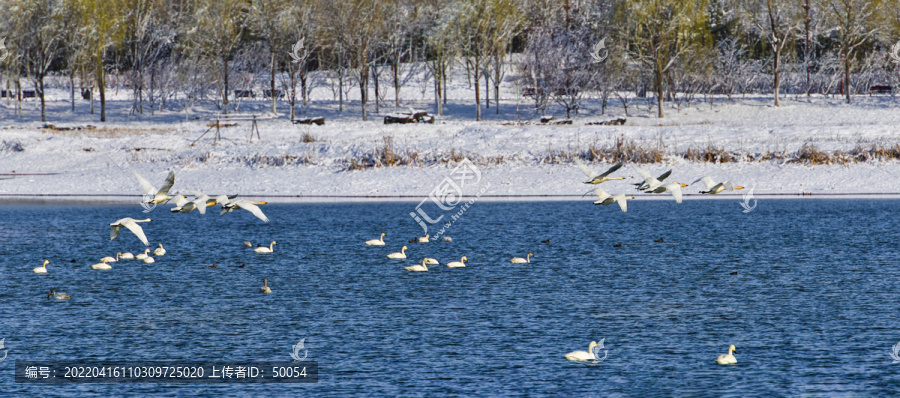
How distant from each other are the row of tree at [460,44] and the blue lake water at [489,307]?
56.8 meters

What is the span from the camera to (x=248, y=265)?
90.0 ft

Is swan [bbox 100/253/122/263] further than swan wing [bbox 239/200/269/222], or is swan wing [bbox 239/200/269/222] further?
swan [bbox 100/253/122/263]

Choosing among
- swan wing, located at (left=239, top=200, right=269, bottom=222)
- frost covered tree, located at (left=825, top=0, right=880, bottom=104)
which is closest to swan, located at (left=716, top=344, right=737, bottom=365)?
swan wing, located at (left=239, top=200, right=269, bottom=222)

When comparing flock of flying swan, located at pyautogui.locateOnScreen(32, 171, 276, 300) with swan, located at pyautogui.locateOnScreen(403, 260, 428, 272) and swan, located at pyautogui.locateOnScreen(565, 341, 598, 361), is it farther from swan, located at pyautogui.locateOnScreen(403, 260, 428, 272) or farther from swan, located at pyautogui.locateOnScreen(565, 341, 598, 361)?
swan, located at pyautogui.locateOnScreen(565, 341, 598, 361)

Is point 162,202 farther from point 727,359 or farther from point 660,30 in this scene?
point 660,30

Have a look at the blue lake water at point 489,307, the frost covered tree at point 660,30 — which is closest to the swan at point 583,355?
the blue lake water at point 489,307

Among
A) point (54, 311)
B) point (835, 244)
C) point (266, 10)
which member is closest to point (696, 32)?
point (266, 10)

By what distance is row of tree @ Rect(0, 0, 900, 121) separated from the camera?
93000 mm

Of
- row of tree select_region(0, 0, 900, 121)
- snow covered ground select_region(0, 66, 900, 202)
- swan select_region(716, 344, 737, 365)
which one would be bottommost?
swan select_region(716, 344, 737, 365)

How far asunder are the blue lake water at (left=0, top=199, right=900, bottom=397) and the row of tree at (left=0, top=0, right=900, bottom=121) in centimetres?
5684

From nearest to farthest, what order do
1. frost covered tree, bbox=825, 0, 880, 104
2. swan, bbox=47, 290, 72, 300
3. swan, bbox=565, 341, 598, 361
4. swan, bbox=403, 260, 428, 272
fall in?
swan, bbox=565, 341, 598, 361 < swan, bbox=47, 290, 72, 300 < swan, bbox=403, 260, 428, 272 < frost covered tree, bbox=825, 0, 880, 104

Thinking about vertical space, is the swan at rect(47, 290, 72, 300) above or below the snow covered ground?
below

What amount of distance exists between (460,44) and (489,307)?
3031 inches

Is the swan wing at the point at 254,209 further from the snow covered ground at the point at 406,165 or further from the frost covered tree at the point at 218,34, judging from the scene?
the frost covered tree at the point at 218,34
